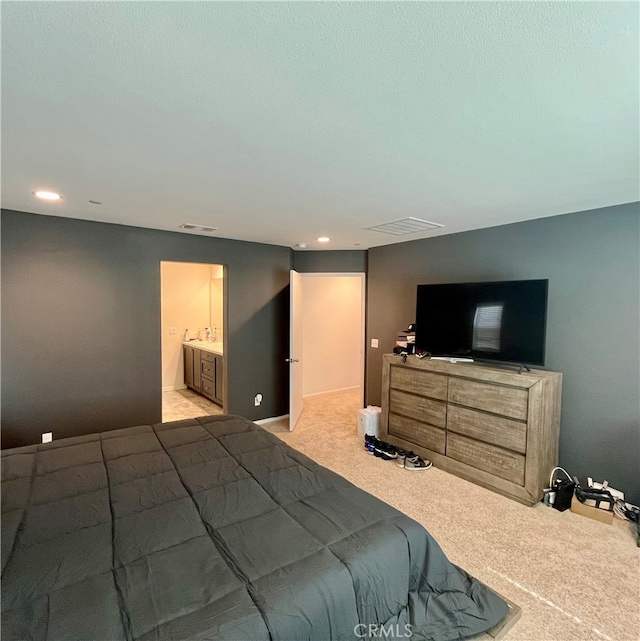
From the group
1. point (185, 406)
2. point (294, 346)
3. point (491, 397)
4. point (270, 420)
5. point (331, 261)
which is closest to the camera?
point (491, 397)

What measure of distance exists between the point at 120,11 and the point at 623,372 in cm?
375

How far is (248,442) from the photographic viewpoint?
2.47 m

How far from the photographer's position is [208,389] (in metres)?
5.52

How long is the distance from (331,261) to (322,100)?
12.3ft

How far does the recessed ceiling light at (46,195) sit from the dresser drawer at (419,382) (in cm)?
351

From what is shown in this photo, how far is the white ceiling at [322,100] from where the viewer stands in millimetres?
1012

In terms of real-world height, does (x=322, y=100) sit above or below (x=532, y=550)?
above

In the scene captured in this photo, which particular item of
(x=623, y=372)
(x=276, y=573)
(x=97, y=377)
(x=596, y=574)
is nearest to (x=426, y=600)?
(x=276, y=573)

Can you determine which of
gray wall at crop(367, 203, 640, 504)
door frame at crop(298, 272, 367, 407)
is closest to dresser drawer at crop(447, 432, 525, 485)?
gray wall at crop(367, 203, 640, 504)

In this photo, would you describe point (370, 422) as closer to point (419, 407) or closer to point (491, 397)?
point (419, 407)

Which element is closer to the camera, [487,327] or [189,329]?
[487,327]

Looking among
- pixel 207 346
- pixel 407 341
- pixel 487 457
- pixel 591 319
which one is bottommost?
pixel 487 457

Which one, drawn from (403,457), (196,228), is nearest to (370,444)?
(403,457)

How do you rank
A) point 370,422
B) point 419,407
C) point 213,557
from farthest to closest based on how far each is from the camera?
point 370,422
point 419,407
point 213,557
